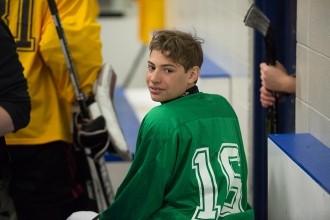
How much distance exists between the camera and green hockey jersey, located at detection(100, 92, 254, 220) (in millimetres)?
2367

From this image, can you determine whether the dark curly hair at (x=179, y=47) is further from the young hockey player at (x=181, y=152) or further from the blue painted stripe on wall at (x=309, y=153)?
the blue painted stripe on wall at (x=309, y=153)

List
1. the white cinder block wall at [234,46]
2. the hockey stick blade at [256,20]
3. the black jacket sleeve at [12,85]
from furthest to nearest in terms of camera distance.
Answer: the white cinder block wall at [234,46] < the hockey stick blade at [256,20] < the black jacket sleeve at [12,85]

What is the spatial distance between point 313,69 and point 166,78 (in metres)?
0.60

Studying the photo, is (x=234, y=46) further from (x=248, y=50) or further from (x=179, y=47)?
(x=179, y=47)

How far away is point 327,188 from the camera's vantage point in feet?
7.30

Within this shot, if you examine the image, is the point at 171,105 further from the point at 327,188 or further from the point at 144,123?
the point at 327,188

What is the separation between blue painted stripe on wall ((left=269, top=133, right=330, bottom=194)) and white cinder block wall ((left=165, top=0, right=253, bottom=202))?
106 cm

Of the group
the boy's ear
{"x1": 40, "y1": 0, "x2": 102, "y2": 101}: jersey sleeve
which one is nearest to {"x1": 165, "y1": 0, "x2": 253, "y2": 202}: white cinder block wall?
{"x1": 40, "y1": 0, "x2": 102, "y2": 101}: jersey sleeve

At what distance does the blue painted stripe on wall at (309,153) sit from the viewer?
92.1 inches

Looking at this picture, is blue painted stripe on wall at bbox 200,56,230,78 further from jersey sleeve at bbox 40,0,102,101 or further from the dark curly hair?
the dark curly hair

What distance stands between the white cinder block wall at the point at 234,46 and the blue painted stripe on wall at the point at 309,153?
1.06 meters

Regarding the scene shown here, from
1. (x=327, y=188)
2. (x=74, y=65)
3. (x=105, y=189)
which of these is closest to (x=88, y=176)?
(x=105, y=189)

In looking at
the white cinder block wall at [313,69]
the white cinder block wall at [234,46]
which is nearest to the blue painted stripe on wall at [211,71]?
the white cinder block wall at [234,46]

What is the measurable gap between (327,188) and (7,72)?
3.38 ft
